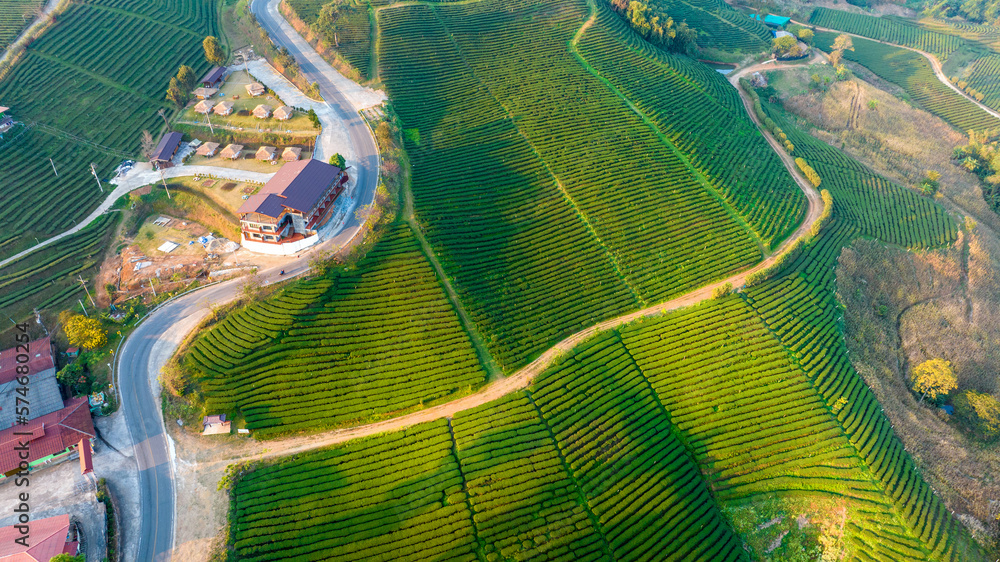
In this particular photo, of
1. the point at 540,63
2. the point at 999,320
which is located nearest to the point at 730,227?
the point at 999,320

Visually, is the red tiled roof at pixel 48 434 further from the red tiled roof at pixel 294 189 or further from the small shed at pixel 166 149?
the small shed at pixel 166 149

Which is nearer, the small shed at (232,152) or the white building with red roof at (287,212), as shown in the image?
the white building with red roof at (287,212)

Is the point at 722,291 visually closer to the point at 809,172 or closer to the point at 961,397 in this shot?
the point at 961,397

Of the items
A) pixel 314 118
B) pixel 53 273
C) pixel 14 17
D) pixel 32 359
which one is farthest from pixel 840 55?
pixel 14 17

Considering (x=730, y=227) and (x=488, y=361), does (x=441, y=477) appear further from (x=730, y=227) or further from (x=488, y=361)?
(x=730, y=227)

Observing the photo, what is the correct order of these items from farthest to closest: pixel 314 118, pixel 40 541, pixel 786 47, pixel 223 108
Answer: pixel 786 47 → pixel 223 108 → pixel 314 118 → pixel 40 541

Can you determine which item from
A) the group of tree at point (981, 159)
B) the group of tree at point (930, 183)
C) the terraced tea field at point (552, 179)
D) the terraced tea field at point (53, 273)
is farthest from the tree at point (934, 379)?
the terraced tea field at point (53, 273)

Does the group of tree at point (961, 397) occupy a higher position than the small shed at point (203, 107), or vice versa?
the small shed at point (203, 107)
